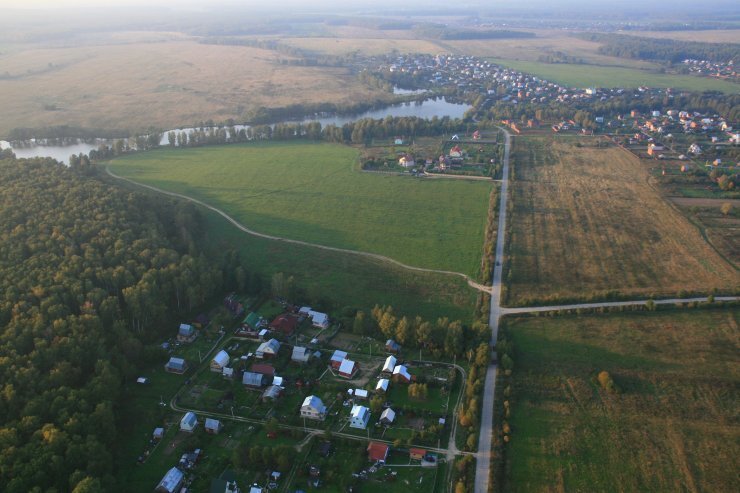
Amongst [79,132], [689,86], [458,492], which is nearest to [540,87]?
[689,86]

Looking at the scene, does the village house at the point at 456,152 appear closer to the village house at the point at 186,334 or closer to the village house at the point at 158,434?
the village house at the point at 186,334

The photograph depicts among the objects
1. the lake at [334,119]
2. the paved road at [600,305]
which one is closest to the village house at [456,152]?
the lake at [334,119]

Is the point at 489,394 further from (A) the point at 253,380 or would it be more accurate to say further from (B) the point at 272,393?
(A) the point at 253,380

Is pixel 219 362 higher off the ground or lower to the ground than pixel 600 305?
lower

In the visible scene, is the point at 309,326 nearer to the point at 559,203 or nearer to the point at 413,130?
the point at 559,203

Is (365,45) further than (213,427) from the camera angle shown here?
Yes

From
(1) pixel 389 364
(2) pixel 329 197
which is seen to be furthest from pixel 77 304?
(2) pixel 329 197
